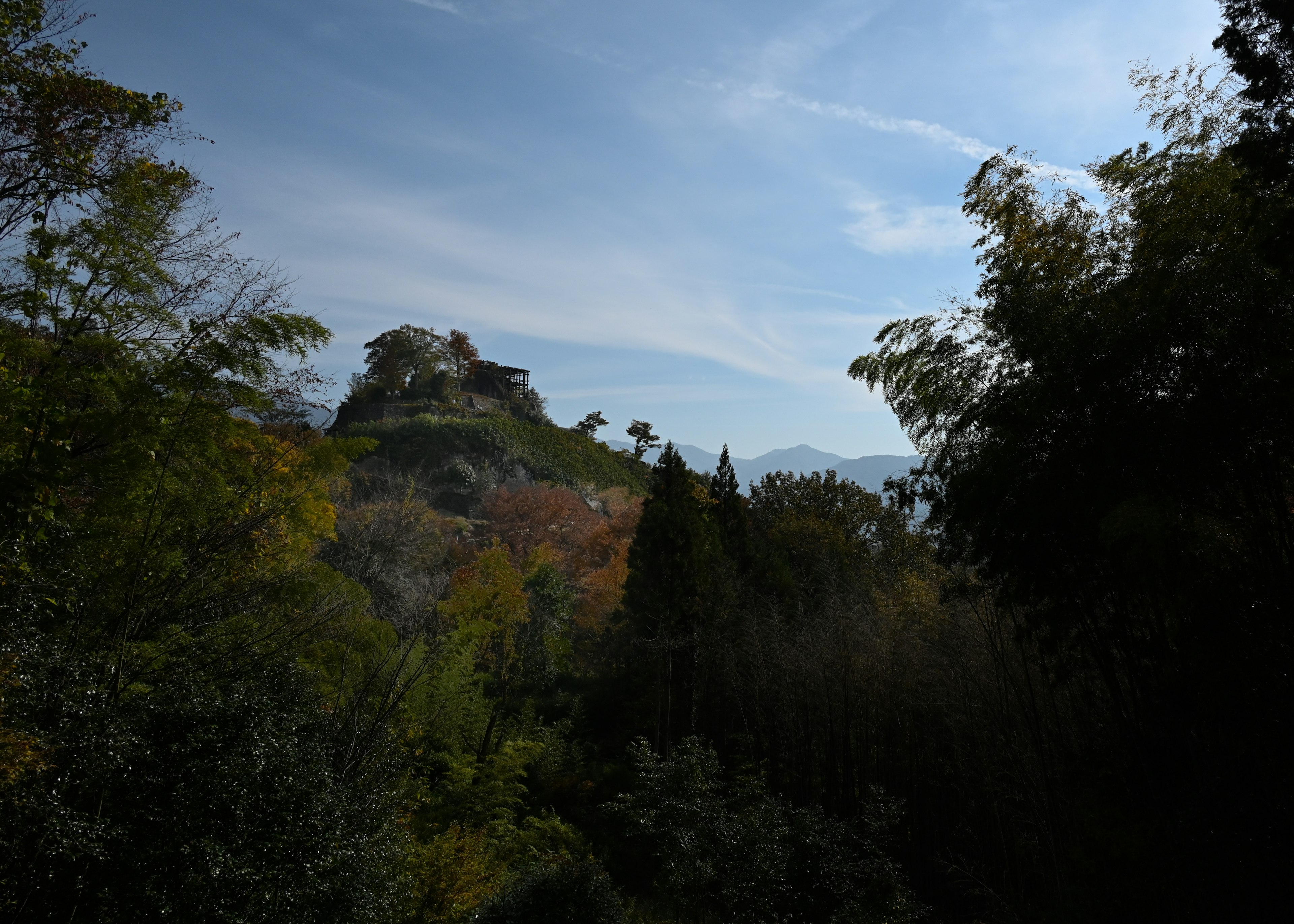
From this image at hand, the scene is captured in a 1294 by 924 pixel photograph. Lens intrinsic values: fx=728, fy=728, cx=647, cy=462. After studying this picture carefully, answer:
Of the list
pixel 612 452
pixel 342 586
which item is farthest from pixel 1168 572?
pixel 612 452

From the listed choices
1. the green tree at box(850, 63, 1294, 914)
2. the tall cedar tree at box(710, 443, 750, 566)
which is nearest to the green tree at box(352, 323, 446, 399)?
the tall cedar tree at box(710, 443, 750, 566)

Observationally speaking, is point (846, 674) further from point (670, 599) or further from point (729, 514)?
point (729, 514)

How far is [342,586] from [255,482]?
4.39m

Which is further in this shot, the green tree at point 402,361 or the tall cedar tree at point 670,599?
the green tree at point 402,361

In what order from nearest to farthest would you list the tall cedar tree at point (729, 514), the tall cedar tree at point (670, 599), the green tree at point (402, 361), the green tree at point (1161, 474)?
the green tree at point (1161, 474) < the tall cedar tree at point (670, 599) < the tall cedar tree at point (729, 514) < the green tree at point (402, 361)

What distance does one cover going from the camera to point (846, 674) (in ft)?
47.3

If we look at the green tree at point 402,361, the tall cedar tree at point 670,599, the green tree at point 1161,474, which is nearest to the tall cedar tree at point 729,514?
the tall cedar tree at point 670,599

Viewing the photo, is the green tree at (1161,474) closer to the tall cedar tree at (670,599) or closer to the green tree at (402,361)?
the tall cedar tree at (670,599)

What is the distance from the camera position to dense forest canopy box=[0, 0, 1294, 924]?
580 cm

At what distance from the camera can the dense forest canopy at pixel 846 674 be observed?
5805 mm

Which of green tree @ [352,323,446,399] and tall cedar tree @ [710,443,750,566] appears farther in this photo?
green tree @ [352,323,446,399]

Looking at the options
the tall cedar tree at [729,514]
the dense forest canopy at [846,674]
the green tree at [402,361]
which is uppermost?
the green tree at [402,361]

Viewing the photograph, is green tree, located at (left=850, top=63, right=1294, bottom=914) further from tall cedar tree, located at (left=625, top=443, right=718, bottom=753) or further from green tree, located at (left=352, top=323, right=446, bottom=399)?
green tree, located at (left=352, top=323, right=446, bottom=399)

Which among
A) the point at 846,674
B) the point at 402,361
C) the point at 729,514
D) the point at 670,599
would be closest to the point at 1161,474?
the point at 846,674
